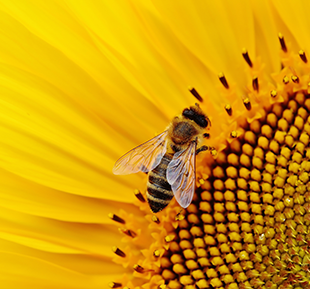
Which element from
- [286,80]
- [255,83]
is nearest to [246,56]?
[255,83]

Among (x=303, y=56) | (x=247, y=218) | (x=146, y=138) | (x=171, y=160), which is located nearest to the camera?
(x=171, y=160)

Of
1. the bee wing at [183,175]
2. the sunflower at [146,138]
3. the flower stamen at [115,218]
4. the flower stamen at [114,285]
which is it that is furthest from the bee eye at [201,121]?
the flower stamen at [114,285]

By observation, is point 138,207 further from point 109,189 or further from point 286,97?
point 286,97

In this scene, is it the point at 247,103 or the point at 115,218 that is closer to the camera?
the point at 247,103

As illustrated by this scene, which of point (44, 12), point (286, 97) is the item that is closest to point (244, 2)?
point (286, 97)

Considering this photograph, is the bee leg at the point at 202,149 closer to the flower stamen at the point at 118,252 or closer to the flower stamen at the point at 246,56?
the flower stamen at the point at 246,56

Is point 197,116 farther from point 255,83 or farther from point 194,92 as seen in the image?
point 255,83
